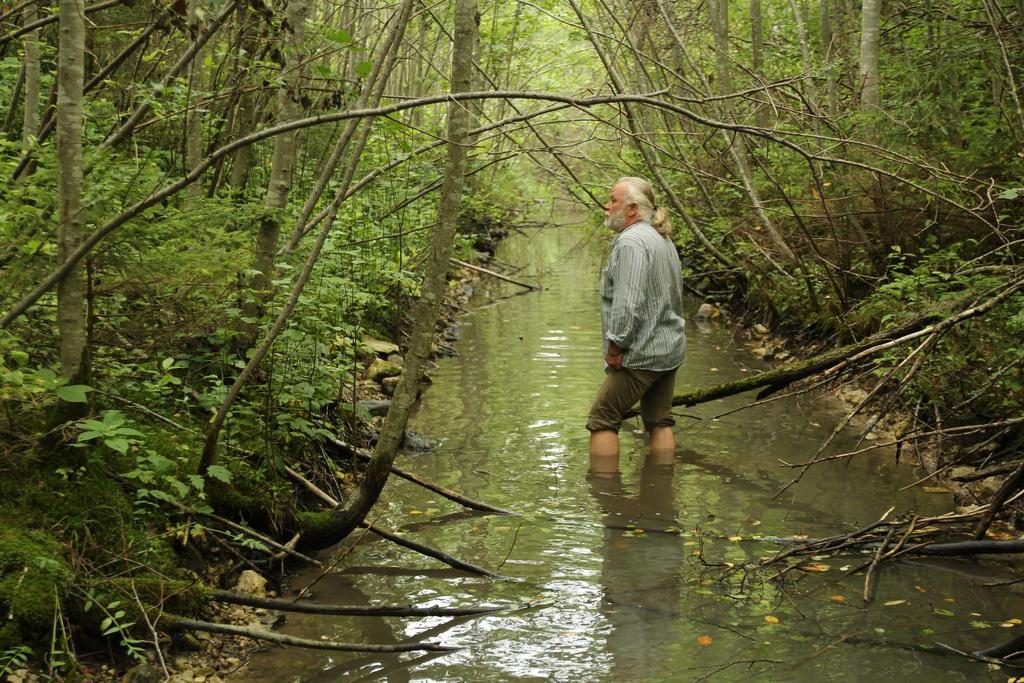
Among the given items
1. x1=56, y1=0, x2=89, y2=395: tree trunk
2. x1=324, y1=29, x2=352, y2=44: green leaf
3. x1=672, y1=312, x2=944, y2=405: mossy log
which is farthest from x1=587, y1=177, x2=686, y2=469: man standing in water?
x1=56, y1=0, x2=89, y2=395: tree trunk

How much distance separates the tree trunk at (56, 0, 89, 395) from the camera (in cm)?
423

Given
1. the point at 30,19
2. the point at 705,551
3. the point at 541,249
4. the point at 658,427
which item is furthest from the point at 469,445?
the point at 541,249

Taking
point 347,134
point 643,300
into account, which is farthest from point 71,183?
point 643,300

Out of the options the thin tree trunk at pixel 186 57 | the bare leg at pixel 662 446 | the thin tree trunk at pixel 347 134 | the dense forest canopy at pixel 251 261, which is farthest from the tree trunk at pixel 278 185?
the bare leg at pixel 662 446

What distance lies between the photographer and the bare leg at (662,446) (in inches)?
312

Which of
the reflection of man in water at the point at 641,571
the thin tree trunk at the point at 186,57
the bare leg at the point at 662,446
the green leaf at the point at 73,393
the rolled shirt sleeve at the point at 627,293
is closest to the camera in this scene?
the green leaf at the point at 73,393

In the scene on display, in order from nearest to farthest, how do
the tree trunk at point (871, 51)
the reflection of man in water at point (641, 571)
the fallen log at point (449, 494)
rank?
the reflection of man in water at point (641, 571), the fallen log at point (449, 494), the tree trunk at point (871, 51)

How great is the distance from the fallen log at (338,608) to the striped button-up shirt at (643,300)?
298 cm

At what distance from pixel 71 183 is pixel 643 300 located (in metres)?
4.30

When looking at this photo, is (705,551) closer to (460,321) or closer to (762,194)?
(762,194)

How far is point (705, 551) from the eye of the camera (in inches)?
233

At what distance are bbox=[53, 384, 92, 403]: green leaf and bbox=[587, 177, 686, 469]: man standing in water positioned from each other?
4199 millimetres

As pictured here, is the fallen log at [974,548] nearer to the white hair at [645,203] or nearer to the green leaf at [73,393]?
the white hair at [645,203]

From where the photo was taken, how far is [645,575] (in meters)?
5.57
